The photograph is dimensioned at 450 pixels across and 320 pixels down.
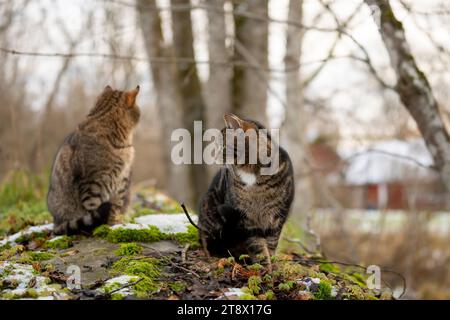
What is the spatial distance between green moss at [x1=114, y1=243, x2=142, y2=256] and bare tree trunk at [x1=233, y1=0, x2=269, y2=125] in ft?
20.5

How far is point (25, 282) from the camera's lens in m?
3.51

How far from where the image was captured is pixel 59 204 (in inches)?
196

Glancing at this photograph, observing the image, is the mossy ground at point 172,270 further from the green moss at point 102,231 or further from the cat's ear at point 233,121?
the cat's ear at point 233,121

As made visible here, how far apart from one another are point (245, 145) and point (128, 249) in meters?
1.28

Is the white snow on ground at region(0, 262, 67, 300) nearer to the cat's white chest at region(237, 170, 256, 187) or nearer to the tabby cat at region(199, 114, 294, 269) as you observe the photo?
the tabby cat at region(199, 114, 294, 269)

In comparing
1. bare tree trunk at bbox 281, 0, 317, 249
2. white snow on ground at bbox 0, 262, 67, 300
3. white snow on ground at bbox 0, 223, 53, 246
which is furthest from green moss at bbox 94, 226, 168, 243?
bare tree trunk at bbox 281, 0, 317, 249

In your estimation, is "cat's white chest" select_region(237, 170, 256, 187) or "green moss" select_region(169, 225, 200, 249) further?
"green moss" select_region(169, 225, 200, 249)

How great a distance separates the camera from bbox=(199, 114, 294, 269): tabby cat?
13.3ft

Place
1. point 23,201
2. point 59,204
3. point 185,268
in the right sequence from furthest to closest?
point 23,201, point 59,204, point 185,268

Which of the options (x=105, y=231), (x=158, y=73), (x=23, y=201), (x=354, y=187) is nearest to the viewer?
(x=105, y=231)

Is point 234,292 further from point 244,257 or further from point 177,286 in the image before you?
point 244,257
